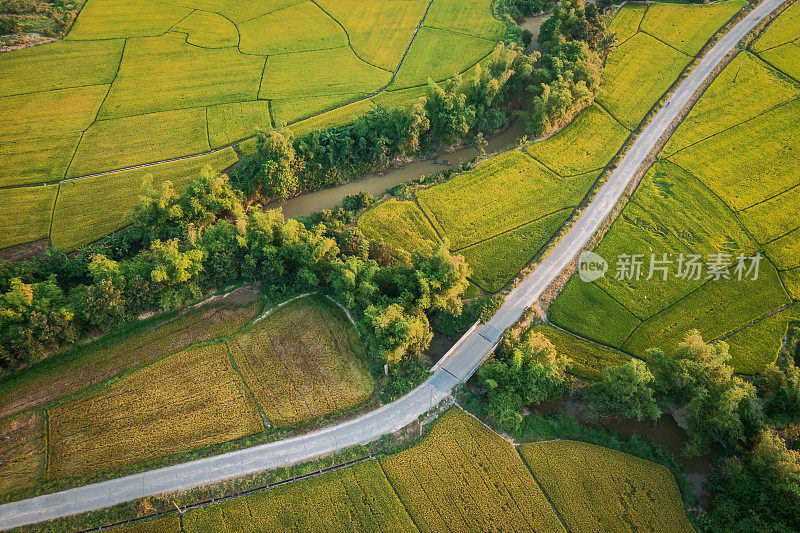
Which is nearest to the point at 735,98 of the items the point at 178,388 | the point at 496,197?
the point at 496,197

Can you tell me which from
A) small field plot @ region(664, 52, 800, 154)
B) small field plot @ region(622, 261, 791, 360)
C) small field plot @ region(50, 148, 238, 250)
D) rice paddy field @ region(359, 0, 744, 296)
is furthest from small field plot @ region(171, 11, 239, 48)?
small field plot @ region(622, 261, 791, 360)

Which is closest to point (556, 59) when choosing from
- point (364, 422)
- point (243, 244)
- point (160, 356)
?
point (243, 244)

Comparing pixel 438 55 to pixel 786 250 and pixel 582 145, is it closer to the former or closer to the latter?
pixel 582 145

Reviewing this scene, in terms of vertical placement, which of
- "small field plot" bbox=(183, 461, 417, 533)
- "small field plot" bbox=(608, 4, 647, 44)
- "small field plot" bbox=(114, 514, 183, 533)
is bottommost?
"small field plot" bbox=(114, 514, 183, 533)

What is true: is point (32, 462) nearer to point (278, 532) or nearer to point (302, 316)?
point (278, 532)

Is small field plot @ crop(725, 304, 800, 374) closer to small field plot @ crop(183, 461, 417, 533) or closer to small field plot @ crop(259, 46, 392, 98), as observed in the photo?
small field plot @ crop(183, 461, 417, 533)

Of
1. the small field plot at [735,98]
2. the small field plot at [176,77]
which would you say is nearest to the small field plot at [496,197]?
the small field plot at [735,98]

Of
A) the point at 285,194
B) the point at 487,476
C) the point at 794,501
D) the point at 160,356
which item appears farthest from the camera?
the point at 285,194
